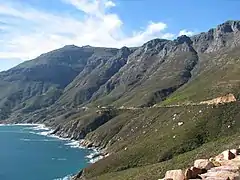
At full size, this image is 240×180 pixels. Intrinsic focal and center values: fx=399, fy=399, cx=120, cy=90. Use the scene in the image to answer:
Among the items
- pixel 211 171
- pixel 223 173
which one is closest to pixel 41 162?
pixel 211 171

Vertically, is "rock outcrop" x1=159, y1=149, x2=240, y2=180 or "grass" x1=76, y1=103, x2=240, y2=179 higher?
"rock outcrop" x1=159, y1=149, x2=240, y2=180

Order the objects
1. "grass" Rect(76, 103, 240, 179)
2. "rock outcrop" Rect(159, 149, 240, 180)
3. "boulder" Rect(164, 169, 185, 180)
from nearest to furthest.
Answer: "rock outcrop" Rect(159, 149, 240, 180)
"boulder" Rect(164, 169, 185, 180)
"grass" Rect(76, 103, 240, 179)

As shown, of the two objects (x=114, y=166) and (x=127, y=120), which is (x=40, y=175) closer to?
(x=114, y=166)

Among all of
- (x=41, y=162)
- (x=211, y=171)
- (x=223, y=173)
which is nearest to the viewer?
(x=223, y=173)

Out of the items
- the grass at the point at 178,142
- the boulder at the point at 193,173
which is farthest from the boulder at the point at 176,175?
the grass at the point at 178,142

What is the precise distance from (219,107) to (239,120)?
44.7 feet

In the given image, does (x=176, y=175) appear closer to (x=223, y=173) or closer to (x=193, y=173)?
(x=193, y=173)

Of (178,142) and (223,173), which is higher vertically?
(223,173)

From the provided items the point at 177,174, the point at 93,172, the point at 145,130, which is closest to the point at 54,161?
the point at 145,130

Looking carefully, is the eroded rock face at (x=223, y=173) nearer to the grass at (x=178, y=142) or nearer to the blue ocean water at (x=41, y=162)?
the grass at (x=178, y=142)

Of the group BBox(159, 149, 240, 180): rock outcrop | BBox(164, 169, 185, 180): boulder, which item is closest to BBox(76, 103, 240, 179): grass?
BBox(159, 149, 240, 180): rock outcrop

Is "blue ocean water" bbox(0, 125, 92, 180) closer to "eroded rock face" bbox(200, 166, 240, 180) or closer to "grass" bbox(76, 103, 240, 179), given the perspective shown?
"grass" bbox(76, 103, 240, 179)

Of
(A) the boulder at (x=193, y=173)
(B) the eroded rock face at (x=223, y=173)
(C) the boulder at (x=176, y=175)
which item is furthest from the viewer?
(C) the boulder at (x=176, y=175)

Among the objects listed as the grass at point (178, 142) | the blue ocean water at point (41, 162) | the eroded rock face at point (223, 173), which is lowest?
the blue ocean water at point (41, 162)
